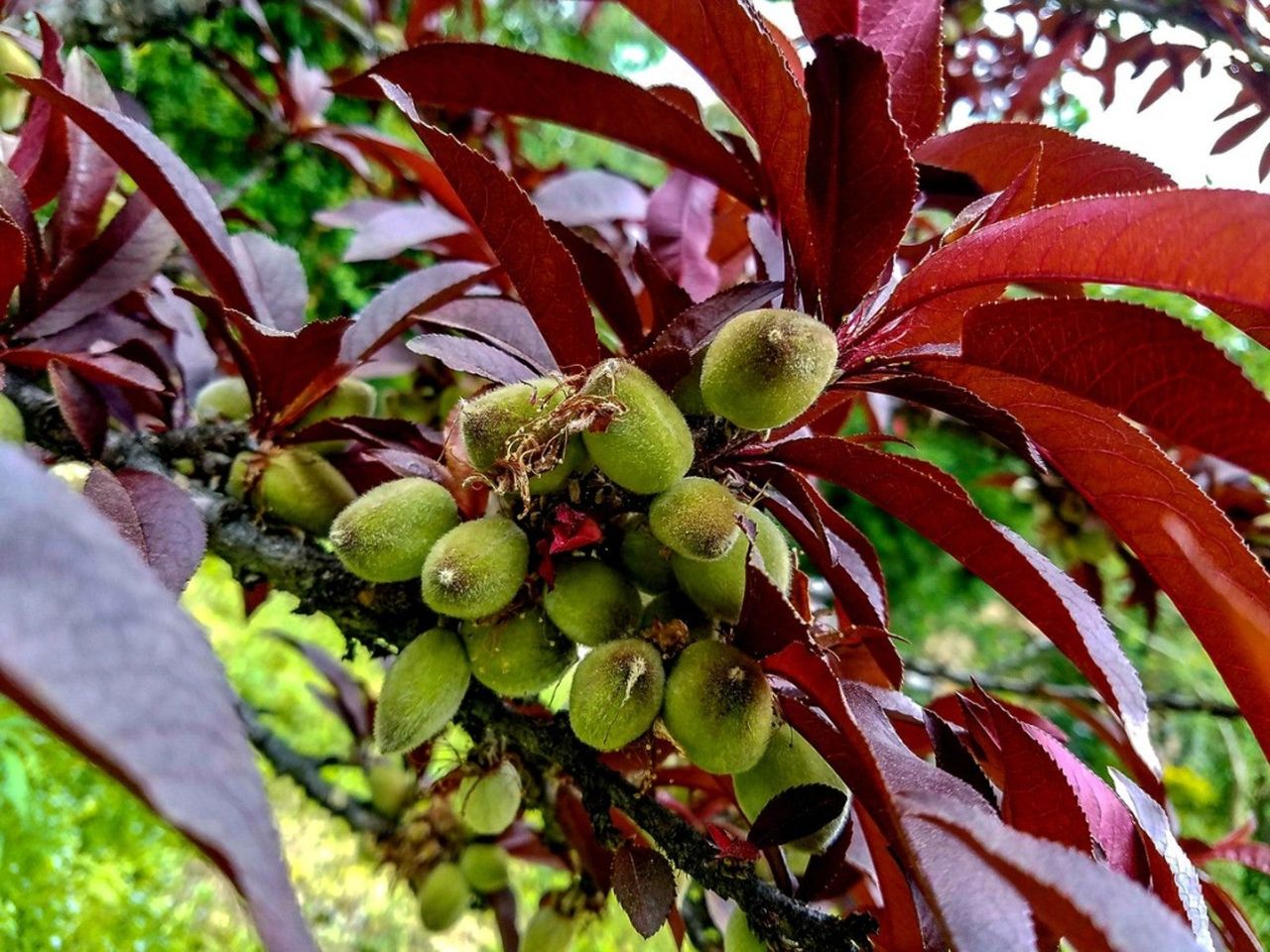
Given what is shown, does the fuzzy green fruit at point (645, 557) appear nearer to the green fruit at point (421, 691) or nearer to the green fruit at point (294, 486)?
the green fruit at point (421, 691)

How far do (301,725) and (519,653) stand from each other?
2050 mm

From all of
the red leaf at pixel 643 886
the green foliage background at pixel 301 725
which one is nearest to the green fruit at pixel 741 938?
the red leaf at pixel 643 886

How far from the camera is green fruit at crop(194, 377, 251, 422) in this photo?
2.67ft

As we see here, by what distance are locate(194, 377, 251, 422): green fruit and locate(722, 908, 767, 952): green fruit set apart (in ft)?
1.88

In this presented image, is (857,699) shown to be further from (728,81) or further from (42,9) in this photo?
(42,9)

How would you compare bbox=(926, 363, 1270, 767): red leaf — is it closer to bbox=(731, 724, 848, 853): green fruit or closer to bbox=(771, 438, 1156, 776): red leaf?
bbox=(771, 438, 1156, 776): red leaf

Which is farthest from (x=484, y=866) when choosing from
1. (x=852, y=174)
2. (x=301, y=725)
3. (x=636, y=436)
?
(x=301, y=725)

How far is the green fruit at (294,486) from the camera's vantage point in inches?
26.7

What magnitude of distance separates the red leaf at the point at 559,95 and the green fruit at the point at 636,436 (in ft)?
0.71

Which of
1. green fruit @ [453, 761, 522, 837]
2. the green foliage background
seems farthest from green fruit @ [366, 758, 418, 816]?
green fruit @ [453, 761, 522, 837]

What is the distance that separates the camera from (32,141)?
738 mm

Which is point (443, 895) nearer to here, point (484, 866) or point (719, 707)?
point (484, 866)

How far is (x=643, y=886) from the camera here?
22.6 inches

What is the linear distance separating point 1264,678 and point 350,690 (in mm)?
1148
